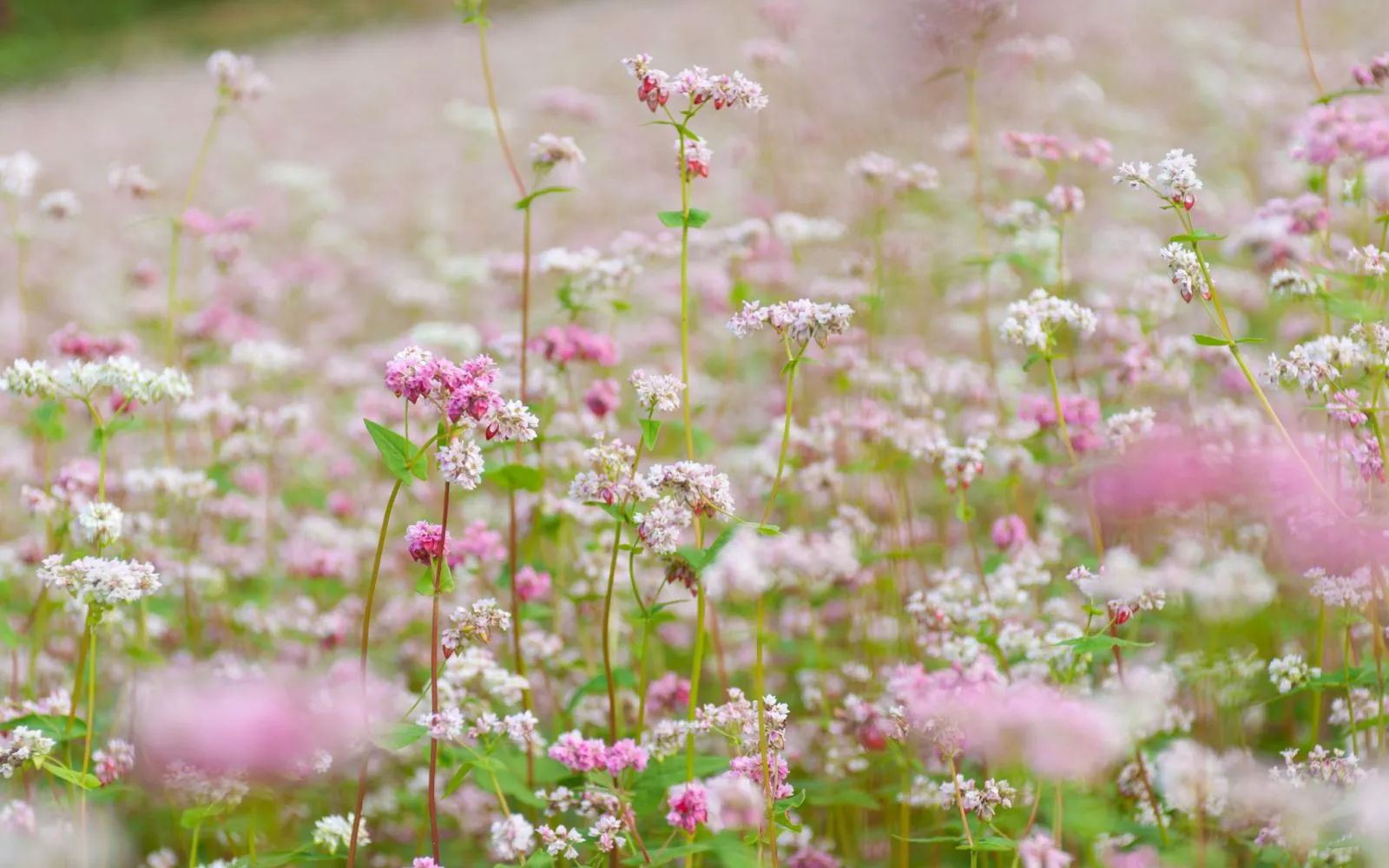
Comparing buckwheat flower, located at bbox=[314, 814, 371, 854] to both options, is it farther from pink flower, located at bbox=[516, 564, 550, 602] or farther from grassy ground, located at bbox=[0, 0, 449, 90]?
grassy ground, located at bbox=[0, 0, 449, 90]

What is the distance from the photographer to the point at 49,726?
310 cm

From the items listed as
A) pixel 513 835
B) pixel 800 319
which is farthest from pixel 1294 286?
pixel 513 835

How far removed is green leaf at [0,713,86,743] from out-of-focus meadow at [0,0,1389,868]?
1.7 inches

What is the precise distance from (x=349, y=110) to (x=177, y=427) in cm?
1570

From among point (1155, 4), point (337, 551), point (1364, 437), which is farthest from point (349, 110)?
point (1364, 437)

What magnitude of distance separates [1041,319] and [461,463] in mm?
1940

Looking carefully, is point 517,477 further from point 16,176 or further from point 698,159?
point 16,176

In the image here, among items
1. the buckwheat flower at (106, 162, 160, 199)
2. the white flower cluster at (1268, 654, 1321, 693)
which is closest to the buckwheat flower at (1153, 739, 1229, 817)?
the white flower cluster at (1268, 654, 1321, 693)

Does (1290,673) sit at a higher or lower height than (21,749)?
higher

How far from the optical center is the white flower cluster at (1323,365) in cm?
309

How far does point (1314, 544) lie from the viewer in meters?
3.17

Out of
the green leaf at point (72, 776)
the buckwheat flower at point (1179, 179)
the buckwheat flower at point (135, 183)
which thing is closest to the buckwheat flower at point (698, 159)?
the buckwheat flower at point (1179, 179)

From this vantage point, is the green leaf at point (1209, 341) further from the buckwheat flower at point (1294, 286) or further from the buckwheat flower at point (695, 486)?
the buckwheat flower at point (695, 486)

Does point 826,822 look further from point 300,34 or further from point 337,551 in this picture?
point 300,34
